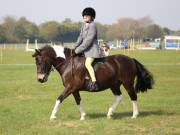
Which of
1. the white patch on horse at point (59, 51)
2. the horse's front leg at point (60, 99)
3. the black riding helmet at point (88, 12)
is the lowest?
the horse's front leg at point (60, 99)

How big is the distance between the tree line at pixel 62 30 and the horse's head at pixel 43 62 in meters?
109

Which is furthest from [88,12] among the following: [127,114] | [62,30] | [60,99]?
[62,30]

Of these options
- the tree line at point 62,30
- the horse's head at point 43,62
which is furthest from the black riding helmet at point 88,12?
the tree line at point 62,30

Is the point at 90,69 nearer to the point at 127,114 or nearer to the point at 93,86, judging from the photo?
the point at 93,86

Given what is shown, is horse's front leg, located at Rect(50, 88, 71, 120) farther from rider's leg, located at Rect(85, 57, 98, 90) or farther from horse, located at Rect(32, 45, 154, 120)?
rider's leg, located at Rect(85, 57, 98, 90)

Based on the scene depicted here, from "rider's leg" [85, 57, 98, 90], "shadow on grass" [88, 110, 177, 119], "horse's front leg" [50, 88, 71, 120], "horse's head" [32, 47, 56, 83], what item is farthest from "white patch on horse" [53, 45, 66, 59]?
"shadow on grass" [88, 110, 177, 119]

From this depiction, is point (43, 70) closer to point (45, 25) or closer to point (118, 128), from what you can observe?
point (118, 128)

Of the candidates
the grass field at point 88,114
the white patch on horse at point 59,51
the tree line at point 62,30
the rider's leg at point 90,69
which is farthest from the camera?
the tree line at point 62,30

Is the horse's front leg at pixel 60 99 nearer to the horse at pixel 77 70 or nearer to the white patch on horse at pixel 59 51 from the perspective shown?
the horse at pixel 77 70

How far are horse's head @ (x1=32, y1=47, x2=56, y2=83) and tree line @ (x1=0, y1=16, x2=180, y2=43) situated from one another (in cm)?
10913

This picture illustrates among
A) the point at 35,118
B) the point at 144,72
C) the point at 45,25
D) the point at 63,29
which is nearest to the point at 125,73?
the point at 144,72

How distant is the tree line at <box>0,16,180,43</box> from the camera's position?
12825 cm

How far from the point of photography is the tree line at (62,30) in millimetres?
128250

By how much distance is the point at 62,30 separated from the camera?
12775cm
